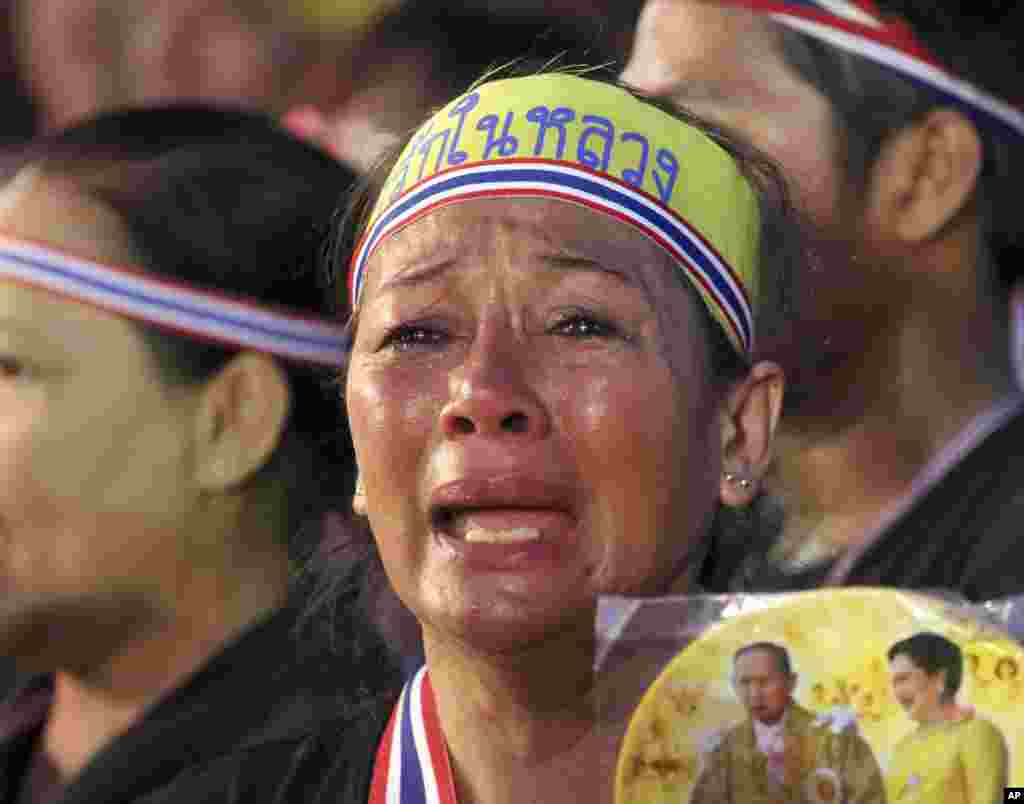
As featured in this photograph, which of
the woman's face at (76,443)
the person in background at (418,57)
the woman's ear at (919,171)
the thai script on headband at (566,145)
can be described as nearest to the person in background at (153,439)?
the woman's face at (76,443)

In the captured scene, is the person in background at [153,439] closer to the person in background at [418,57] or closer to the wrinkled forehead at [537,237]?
the person in background at [418,57]

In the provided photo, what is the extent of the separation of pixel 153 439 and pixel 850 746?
1.27 m

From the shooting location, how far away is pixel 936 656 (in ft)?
4.27

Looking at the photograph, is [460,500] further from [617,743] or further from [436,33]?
[436,33]

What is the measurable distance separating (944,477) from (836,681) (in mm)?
1112

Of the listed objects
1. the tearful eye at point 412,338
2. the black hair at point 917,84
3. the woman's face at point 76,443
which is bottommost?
the tearful eye at point 412,338

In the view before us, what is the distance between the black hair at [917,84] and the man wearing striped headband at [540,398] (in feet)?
2.69

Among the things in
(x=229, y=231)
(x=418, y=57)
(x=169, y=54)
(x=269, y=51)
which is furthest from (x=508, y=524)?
(x=169, y=54)

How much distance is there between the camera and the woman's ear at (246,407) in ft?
7.91

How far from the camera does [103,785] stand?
2.30 m

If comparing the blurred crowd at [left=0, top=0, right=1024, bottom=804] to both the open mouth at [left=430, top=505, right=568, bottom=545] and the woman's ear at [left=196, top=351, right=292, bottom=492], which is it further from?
the open mouth at [left=430, top=505, right=568, bottom=545]

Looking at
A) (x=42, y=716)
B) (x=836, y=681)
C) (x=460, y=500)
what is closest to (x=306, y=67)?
(x=42, y=716)

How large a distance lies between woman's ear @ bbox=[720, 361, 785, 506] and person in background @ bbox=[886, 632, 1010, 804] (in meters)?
0.29

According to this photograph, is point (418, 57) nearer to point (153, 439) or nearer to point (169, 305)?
point (169, 305)
